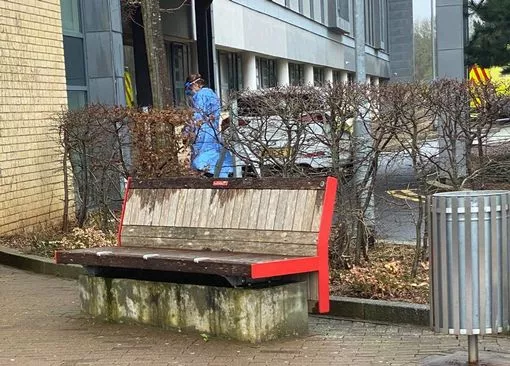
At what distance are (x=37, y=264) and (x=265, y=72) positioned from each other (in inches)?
936

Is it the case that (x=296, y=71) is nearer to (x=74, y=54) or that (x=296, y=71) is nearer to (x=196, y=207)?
(x=74, y=54)

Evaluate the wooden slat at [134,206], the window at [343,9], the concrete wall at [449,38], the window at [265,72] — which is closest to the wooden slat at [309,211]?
the wooden slat at [134,206]

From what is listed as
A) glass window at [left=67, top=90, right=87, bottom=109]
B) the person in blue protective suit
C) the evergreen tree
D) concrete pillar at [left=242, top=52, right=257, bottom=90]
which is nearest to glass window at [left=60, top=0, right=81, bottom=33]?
glass window at [left=67, top=90, right=87, bottom=109]

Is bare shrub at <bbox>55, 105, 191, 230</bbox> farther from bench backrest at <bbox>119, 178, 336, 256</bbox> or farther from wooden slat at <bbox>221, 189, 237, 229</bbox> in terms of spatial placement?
wooden slat at <bbox>221, 189, 237, 229</bbox>

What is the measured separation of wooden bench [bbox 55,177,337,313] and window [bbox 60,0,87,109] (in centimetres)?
713

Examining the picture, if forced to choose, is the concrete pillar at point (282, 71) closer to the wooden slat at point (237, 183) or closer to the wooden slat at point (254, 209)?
the wooden slat at point (237, 183)

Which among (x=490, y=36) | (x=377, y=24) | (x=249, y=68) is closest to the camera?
(x=490, y=36)

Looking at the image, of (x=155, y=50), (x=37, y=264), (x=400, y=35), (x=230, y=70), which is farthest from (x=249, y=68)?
(x=400, y=35)

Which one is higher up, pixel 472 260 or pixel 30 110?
pixel 30 110

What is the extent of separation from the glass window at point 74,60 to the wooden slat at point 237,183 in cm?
723

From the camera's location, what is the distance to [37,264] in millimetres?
8250

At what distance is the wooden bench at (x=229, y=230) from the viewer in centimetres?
540

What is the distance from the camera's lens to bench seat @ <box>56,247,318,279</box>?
5.17 meters

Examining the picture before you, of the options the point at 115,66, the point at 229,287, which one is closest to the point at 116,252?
the point at 229,287
